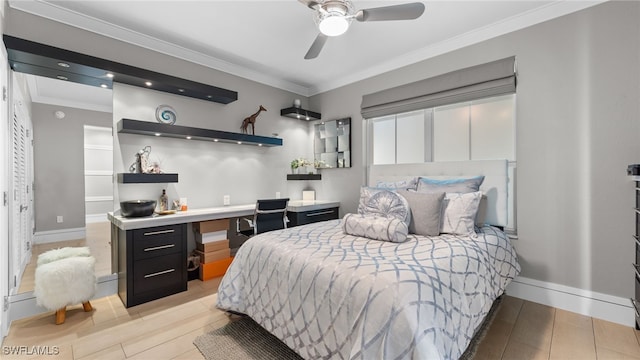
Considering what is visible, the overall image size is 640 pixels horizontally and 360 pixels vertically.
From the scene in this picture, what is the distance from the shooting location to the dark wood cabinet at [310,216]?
397 cm

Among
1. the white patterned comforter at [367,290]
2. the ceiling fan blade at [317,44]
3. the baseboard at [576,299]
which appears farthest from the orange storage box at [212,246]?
the baseboard at [576,299]

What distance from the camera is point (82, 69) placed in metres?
2.66

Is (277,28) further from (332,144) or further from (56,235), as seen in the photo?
(56,235)

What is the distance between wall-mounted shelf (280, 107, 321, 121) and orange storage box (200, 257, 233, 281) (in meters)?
2.35

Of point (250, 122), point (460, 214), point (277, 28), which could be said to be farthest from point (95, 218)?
point (460, 214)

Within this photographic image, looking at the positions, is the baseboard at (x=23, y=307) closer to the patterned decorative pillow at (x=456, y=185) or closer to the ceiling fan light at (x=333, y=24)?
the ceiling fan light at (x=333, y=24)

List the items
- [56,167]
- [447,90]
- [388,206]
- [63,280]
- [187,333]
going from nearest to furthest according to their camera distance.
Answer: [187,333] < [63,280] < [388,206] < [56,167] < [447,90]

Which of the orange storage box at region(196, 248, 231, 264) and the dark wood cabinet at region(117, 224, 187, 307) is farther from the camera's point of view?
the orange storage box at region(196, 248, 231, 264)

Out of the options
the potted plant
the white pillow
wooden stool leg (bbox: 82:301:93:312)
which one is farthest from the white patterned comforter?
the potted plant

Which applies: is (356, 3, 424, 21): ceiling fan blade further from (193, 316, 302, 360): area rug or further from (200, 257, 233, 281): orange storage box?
(200, 257, 233, 281): orange storage box

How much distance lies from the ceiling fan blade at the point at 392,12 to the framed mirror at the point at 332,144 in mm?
2266

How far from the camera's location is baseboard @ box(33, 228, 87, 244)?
255 centimetres

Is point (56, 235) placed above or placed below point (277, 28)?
below

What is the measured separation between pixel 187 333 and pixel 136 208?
1.35m
